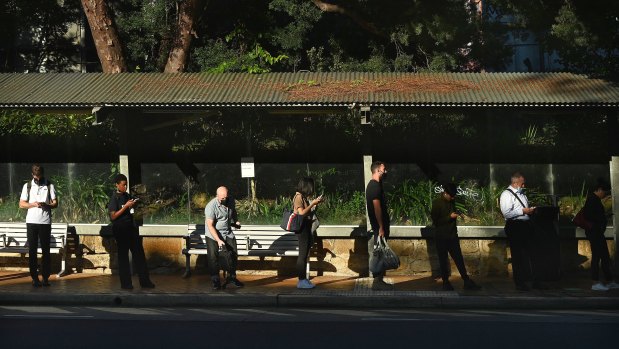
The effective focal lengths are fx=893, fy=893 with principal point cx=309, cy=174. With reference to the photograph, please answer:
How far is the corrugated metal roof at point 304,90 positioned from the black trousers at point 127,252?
208cm

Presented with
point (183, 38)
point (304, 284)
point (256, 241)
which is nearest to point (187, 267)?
point (256, 241)

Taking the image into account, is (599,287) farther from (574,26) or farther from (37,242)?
(37,242)

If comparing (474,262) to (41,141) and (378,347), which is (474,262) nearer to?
(378,347)

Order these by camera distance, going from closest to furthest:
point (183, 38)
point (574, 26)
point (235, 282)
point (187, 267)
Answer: point (235, 282), point (187, 267), point (574, 26), point (183, 38)

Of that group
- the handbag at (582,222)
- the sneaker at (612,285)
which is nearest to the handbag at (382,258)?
the handbag at (582,222)

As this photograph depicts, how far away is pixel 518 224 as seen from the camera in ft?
41.5

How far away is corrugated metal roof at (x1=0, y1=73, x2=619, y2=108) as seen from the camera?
13.7m

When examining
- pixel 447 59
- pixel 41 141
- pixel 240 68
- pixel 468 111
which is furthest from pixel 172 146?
pixel 447 59

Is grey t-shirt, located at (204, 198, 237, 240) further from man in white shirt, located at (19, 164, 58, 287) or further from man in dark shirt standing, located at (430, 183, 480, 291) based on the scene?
man in dark shirt standing, located at (430, 183, 480, 291)

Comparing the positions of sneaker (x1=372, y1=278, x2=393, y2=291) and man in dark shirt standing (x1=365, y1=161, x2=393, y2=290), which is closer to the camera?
man in dark shirt standing (x1=365, y1=161, x2=393, y2=290)

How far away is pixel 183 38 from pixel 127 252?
8.17 metres

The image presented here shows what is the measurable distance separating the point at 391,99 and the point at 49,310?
5.87 metres

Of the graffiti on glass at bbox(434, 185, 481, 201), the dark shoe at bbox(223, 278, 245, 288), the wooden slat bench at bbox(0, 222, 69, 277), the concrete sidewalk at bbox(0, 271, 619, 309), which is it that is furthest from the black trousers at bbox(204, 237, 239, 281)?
the graffiti on glass at bbox(434, 185, 481, 201)

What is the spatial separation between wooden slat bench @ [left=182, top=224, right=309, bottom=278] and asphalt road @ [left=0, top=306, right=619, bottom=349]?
7.95 feet
